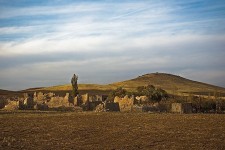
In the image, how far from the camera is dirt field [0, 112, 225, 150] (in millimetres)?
15070

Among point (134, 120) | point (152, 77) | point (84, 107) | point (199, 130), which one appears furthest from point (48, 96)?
point (152, 77)

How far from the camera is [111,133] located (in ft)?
57.9

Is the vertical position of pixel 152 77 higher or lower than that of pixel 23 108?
higher

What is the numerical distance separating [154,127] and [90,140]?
4236 millimetres

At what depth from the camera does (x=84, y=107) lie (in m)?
32.6

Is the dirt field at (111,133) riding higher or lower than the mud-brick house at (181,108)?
lower

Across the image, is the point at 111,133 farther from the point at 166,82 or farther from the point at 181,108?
the point at 166,82

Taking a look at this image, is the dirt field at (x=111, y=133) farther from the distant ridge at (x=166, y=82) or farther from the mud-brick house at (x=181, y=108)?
the distant ridge at (x=166, y=82)

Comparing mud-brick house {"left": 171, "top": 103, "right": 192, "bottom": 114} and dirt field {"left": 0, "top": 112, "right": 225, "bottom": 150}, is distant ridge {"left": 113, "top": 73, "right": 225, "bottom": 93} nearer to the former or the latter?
mud-brick house {"left": 171, "top": 103, "right": 192, "bottom": 114}

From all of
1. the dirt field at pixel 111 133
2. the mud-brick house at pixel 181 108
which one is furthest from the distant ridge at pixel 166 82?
the dirt field at pixel 111 133

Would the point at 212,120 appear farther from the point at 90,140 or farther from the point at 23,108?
the point at 23,108

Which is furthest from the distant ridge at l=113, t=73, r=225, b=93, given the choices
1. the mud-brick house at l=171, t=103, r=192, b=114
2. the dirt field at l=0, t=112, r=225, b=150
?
the dirt field at l=0, t=112, r=225, b=150

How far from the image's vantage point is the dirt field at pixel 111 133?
15.1m

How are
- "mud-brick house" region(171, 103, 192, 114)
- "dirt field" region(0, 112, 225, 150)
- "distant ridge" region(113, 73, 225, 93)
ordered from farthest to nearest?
"distant ridge" region(113, 73, 225, 93)
"mud-brick house" region(171, 103, 192, 114)
"dirt field" region(0, 112, 225, 150)
